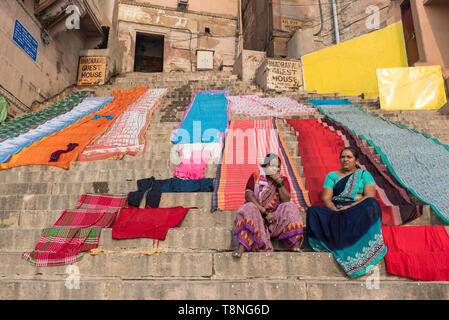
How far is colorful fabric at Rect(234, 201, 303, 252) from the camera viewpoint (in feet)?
8.24

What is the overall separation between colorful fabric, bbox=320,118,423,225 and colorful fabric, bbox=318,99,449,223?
13 cm

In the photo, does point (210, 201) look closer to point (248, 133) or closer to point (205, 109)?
point (248, 133)

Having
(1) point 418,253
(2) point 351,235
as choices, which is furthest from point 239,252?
(1) point 418,253

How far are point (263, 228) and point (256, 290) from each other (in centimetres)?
56

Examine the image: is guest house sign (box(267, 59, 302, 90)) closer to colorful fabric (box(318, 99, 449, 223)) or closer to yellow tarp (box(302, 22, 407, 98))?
yellow tarp (box(302, 22, 407, 98))

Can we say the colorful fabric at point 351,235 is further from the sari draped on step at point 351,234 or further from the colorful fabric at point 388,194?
the colorful fabric at point 388,194

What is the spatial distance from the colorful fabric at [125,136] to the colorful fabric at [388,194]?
3.63 m

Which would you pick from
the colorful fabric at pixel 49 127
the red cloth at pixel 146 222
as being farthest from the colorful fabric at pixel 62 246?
the colorful fabric at pixel 49 127

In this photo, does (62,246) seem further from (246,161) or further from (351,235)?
(246,161)

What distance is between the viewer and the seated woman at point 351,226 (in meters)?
2.29

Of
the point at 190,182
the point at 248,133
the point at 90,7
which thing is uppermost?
the point at 90,7

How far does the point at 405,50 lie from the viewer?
33.4 ft

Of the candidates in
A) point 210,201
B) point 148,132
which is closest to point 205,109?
point 148,132

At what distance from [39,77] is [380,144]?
9574 millimetres
